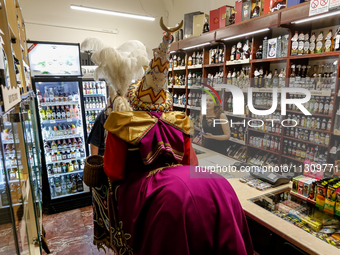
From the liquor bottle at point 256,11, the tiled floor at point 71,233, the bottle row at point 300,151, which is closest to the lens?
the bottle row at point 300,151

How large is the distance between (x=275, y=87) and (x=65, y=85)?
136 inches

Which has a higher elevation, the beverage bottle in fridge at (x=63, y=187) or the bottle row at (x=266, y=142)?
the bottle row at (x=266, y=142)

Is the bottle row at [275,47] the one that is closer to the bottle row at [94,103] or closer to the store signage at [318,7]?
the store signage at [318,7]

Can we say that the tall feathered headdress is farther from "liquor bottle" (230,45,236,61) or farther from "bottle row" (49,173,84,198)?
"liquor bottle" (230,45,236,61)

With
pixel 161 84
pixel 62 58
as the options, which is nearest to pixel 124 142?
pixel 161 84

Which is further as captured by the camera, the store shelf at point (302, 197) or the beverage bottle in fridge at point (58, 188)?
the beverage bottle in fridge at point (58, 188)

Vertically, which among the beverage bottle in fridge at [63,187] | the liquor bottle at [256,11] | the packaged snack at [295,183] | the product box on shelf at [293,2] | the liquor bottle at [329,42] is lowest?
the beverage bottle in fridge at [63,187]

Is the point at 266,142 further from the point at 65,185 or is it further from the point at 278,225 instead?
the point at 65,185

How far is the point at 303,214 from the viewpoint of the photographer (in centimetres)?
147

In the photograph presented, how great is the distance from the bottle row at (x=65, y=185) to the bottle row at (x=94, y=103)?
1.22 m

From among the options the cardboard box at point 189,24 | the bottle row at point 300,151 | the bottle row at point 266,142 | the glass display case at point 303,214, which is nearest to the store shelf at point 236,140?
the bottle row at point 266,142

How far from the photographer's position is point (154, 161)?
145 cm

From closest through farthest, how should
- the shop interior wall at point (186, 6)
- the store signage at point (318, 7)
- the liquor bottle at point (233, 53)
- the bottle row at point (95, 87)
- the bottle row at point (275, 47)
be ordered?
the store signage at point (318, 7), the bottle row at point (275, 47), the liquor bottle at point (233, 53), the bottle row at point (95, 87), the shop interior wall at point (186, 6)

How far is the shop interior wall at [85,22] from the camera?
597cm
